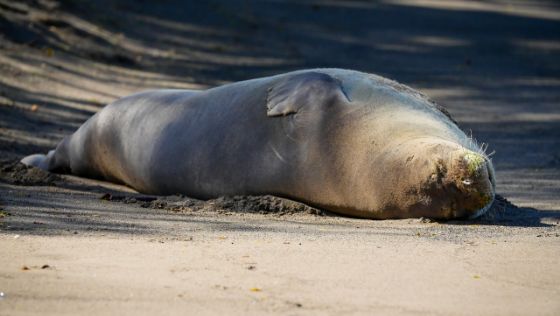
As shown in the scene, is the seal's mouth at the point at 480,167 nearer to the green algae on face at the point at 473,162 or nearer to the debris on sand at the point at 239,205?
the green algae on face at the point at 473,162

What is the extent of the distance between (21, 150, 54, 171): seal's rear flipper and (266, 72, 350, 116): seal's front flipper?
7.94ft

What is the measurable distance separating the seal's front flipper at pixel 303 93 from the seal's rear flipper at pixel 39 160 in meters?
2.42

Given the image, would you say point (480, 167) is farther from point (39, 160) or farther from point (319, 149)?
point (39, 160)

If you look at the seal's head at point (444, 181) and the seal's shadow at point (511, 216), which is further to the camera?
the seal's shadow at point (511, 216)

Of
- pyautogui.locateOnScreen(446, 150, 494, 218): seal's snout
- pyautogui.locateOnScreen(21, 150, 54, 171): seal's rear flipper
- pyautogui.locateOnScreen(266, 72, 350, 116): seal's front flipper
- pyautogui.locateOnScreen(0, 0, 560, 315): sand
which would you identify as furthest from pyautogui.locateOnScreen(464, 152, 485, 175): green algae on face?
pyautogui.locateOnScreen(21, 150, 54, 171): seal's rear flipper

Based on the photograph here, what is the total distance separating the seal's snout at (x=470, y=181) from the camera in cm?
577

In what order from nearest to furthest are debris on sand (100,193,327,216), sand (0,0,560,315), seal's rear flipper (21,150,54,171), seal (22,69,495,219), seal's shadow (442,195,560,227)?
sand (0,0,560,315) < seal (22,69,495,219) < seal's shadow (442,195,560,227) < debris on sand (100,193,327,216) < seal's rear flipper (21,150,54,171)

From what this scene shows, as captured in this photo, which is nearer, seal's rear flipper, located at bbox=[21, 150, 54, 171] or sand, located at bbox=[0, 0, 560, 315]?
sand, located at bbox=[0, 0, 560, 315]

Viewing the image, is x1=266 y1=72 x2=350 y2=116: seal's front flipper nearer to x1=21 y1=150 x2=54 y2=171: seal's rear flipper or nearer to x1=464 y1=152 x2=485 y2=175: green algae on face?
x1=464 y1=152 x2=485 y2=175: green algae on face

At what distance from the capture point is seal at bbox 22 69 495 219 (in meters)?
5.97

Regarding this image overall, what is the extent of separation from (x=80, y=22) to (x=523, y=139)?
7635 mm

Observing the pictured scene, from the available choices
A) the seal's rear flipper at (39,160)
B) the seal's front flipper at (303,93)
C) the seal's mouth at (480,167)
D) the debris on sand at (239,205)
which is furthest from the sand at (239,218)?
the seal's front flipper at (303,93)

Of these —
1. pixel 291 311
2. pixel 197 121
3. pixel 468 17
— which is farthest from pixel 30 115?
pixel 468 17

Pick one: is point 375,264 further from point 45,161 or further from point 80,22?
point 80,22
